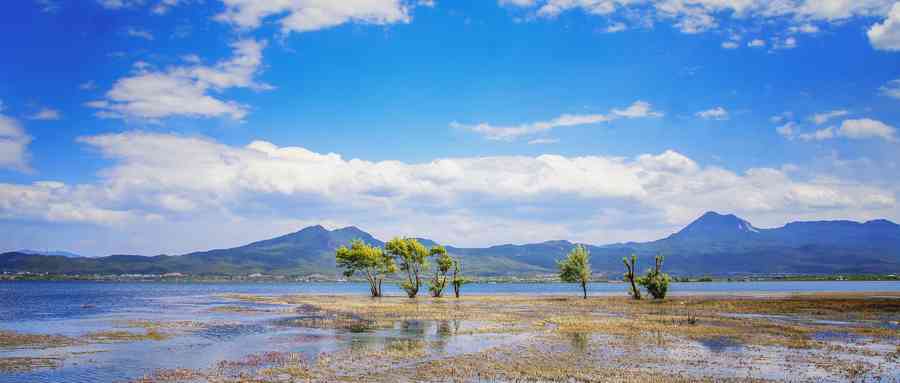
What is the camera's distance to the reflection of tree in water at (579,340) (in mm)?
39812

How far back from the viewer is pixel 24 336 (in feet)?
155

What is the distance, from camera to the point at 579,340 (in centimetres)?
4434

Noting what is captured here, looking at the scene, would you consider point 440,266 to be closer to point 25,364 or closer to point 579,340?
point 579,340

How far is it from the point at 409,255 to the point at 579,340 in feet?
259

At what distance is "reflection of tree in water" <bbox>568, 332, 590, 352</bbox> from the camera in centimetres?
3981

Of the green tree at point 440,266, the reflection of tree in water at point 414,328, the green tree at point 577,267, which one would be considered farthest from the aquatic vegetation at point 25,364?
the green tree at point 577,267

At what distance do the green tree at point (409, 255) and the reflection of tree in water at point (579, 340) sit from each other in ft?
243

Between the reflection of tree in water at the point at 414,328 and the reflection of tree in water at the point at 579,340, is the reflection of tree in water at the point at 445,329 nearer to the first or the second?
the reflection of tree in water at the point at 414,328

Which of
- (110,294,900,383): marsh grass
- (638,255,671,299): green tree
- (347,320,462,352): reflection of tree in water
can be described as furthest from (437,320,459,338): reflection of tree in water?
(638,255,671,299): green tree

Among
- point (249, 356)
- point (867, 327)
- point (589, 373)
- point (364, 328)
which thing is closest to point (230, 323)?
point (364, 328)

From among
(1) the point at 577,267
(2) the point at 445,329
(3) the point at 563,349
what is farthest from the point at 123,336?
(1) the point at 577,267

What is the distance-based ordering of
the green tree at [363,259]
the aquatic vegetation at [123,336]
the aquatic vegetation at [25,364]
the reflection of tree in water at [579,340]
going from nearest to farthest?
the aquatic vegetation at [25,364]
the reflection of tree in water at [579,340]
the aquatic vegetation at [123,336]
the green tree at [363,259]

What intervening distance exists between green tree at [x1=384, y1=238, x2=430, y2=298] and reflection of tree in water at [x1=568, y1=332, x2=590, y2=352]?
7410 centimetres

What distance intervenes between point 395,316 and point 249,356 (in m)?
33.3
